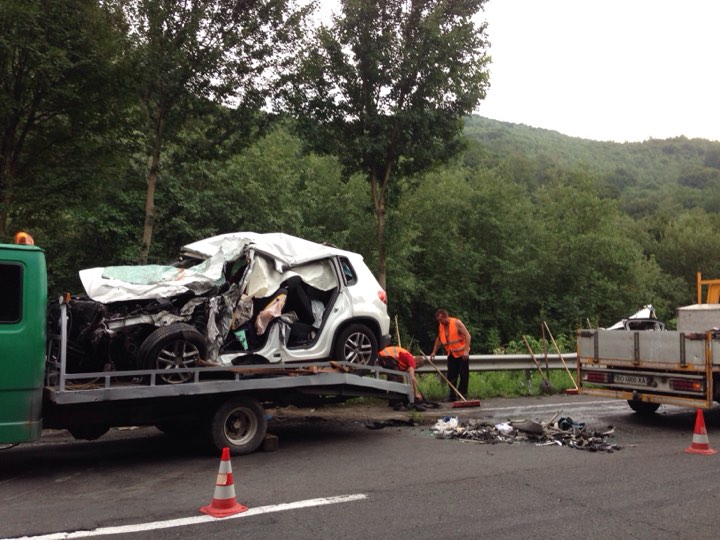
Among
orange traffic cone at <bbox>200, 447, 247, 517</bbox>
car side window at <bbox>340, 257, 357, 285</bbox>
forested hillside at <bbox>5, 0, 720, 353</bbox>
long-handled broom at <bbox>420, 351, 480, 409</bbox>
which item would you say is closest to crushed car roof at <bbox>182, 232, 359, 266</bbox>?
car side window at <bbox>340, 257, 357, 285</bbox>

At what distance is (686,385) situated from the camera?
8.78m

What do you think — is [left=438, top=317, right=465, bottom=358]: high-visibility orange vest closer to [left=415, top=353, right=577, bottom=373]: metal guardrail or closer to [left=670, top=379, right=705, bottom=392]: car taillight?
[left=415, top=353, right=577, bottom=373]: metal guardrail

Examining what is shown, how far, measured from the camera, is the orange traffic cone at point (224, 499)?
495 centimetres

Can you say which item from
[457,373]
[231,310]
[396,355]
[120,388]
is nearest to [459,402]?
[457,373]

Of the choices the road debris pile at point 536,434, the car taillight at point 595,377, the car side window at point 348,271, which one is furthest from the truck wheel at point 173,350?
the car taillight at point 595,377

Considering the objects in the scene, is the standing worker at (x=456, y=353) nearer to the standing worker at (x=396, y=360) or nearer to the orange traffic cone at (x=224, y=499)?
the standing worker at (x=396, y=360)

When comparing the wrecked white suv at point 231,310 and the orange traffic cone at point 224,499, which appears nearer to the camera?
the orange traffic cone at point 224,499

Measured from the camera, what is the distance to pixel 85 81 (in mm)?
11000

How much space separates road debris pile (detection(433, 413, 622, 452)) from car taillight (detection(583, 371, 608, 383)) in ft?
4.55

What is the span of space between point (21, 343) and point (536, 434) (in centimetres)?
580

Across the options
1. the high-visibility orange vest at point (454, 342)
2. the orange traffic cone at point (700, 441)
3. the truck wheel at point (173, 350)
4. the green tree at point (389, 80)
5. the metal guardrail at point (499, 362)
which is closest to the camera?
the truck wheel at point (173, 350)

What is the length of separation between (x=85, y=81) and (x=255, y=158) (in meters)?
10.6

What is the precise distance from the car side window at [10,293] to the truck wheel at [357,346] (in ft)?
12.0

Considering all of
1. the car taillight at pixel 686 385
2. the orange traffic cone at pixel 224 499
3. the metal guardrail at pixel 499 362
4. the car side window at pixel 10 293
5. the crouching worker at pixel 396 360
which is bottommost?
the orange traffic cone at pixel 224 499
